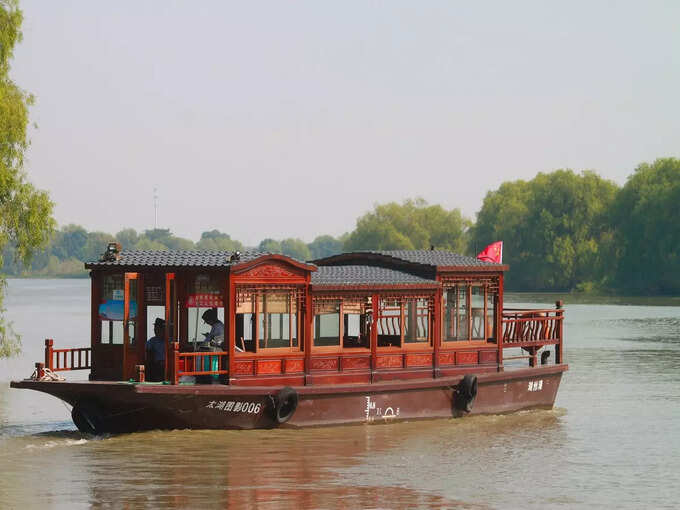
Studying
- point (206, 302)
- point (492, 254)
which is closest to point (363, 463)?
point (206, 302)

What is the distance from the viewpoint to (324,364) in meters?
19.8

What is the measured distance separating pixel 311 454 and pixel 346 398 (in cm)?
194

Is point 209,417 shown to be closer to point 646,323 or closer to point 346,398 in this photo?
point 346,398

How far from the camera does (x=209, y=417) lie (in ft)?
61.7

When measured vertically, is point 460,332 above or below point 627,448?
above

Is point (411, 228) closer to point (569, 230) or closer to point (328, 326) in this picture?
point (569, 230)

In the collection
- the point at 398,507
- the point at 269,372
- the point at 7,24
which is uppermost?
the point at 7,24

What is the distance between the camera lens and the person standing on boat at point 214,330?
18.9m

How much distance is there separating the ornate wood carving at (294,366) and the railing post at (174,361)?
1.85 m

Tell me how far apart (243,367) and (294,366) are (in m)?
0.92

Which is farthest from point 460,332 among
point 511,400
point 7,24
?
point 7,24

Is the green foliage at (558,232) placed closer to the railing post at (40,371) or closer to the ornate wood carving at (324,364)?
the ornate wood carving at (324,364)

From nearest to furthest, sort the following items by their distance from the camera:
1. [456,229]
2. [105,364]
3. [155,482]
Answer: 1. [155,482]
2. [105,364]
3. [456,229]

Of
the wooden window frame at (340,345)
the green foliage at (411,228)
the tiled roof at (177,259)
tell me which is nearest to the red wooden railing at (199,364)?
the tiled roof at (177,259)
